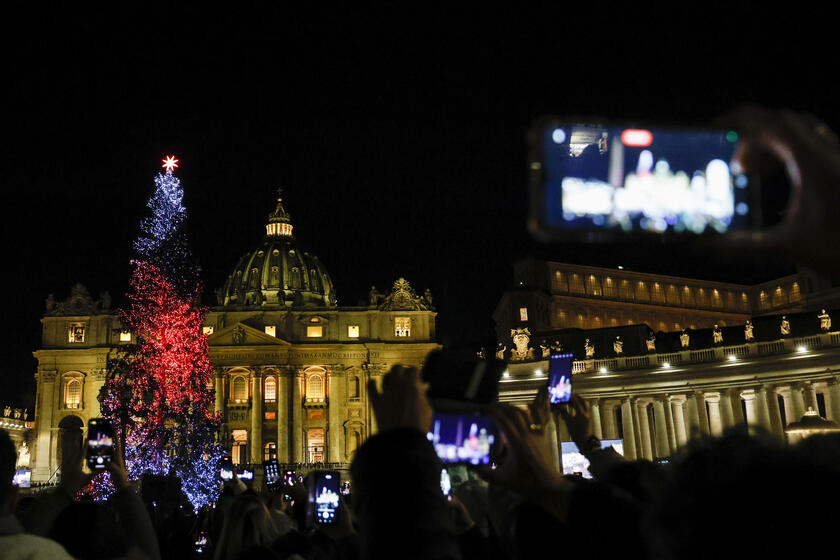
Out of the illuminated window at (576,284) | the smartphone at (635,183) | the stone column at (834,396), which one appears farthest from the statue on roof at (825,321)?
the smartphone at (635,183)

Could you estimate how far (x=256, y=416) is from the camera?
97.9 meters

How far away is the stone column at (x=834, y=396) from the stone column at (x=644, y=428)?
1353 cm

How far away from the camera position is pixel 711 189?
2.81 m

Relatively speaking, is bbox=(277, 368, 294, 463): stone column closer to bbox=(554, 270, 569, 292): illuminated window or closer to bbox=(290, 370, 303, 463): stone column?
bbox=(290, 370, 303, 463): stone column

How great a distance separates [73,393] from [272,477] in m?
92.6

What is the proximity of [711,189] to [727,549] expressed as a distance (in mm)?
1335

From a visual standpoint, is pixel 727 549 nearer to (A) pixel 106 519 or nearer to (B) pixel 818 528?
(B) pixel 818 528

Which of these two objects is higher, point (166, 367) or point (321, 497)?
point (166, 367)

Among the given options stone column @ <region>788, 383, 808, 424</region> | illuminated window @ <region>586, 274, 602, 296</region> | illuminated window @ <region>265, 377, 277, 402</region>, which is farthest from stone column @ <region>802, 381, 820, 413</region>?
illuminated window @ <region>265, 377, 277, 402</region>

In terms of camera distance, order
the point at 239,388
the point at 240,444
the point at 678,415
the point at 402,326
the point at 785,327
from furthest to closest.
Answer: the point at 402,326, the point at 239,388, the point at 240,444, the point at 678,415, the point at 785,327

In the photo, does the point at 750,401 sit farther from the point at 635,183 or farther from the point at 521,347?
the point at 635,183

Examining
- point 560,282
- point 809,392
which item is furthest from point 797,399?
point 560,282

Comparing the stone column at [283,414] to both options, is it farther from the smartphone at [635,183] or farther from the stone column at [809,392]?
the smartphone at [635,183]

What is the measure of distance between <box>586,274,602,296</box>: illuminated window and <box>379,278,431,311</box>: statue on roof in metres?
21.8
